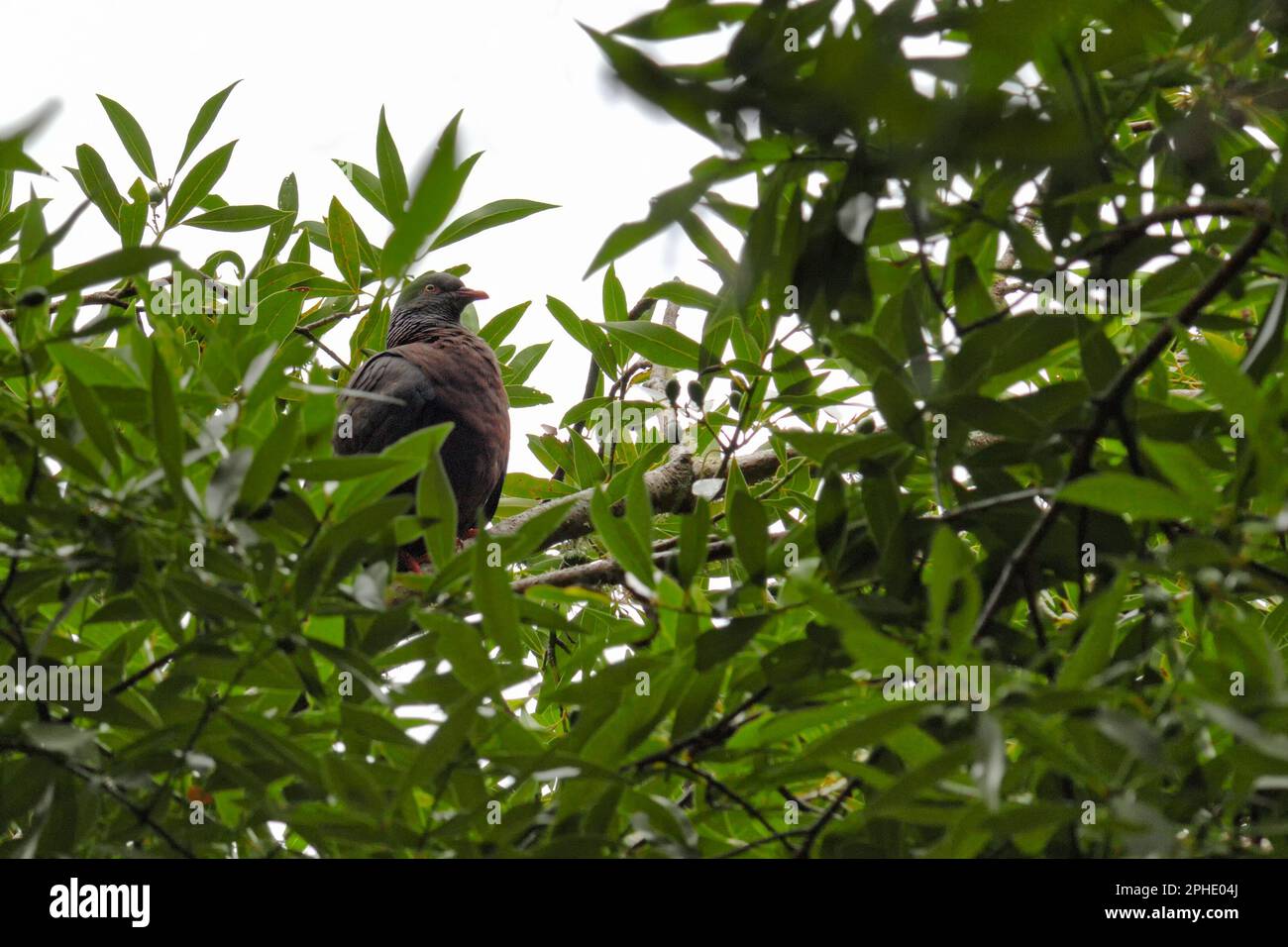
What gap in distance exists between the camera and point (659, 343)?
8.52 feet

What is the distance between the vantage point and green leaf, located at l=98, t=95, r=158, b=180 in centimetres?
320

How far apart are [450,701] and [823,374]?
4.69ft

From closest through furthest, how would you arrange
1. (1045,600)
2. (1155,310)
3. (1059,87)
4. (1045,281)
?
(1059,87) → (1045,281) → (1155,310) → (1045,600)

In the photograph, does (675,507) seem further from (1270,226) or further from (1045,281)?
(1270,226)

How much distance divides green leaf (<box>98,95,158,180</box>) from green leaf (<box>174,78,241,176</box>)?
0.36ft

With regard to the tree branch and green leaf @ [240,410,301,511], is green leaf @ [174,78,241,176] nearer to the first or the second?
green leaf @ [240,410,301,511]

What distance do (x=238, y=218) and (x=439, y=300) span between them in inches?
74.1

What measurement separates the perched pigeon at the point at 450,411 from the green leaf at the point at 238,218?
0.77 metres

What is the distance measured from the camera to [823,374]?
2500 millimetres

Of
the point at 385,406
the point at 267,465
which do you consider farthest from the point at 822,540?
the point at 385,406

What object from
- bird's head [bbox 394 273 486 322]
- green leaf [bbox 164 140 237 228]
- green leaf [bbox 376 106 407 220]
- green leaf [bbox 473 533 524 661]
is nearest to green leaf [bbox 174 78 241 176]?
green leaf [bbox 164 140 237 228]

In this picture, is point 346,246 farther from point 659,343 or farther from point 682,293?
point 682,293

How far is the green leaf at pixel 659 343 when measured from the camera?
2.56 metres
